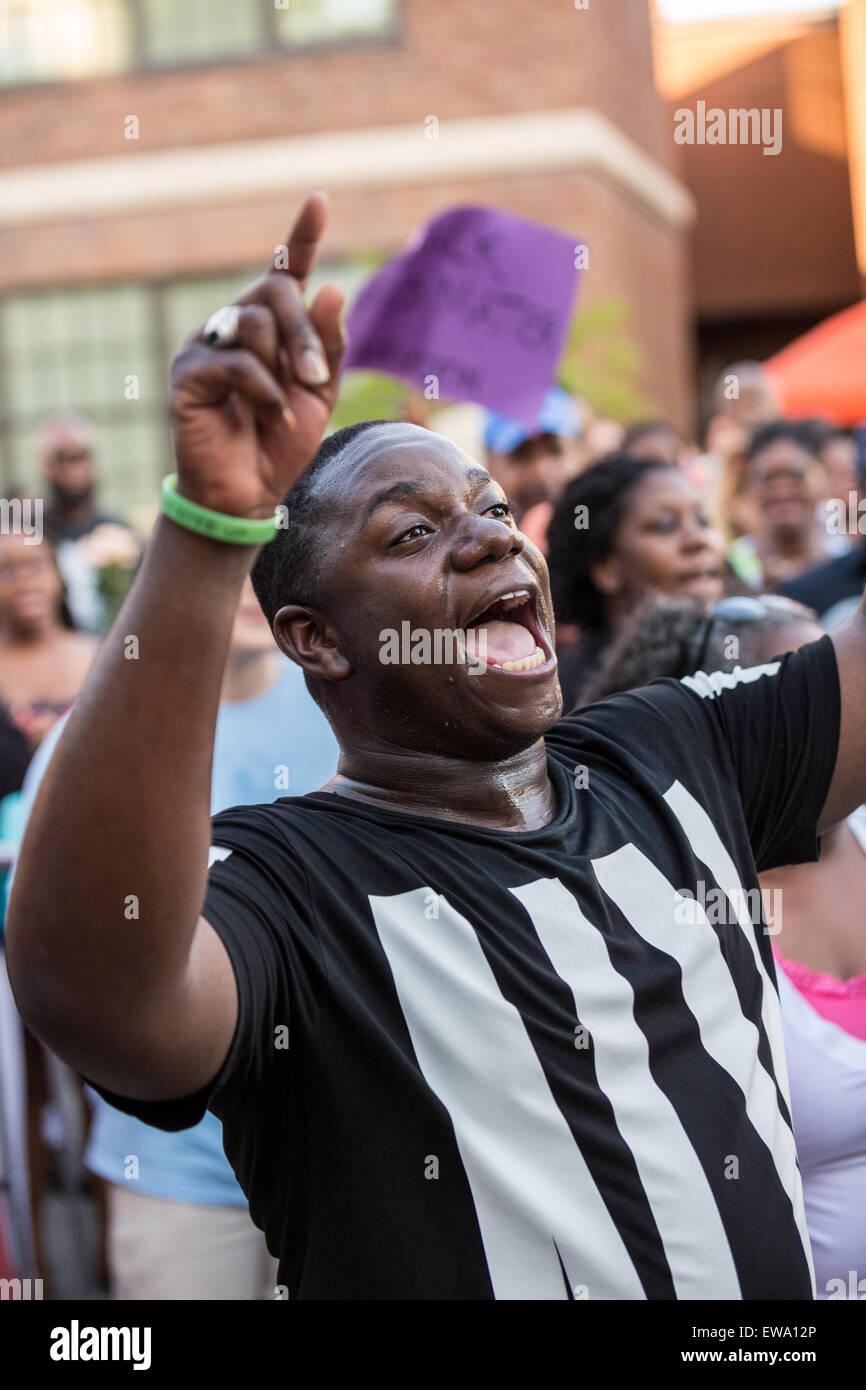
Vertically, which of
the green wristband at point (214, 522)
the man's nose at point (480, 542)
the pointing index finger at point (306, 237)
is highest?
the pointing index finger at point (306, 237)

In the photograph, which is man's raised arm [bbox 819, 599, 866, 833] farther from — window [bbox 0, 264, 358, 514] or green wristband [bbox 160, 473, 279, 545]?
window [bbox 0, 264, 358, 514]

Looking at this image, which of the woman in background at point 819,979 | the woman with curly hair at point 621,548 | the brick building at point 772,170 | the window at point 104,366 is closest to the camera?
the woman in background at point 819,979

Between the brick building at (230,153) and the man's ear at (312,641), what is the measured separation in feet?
40.0

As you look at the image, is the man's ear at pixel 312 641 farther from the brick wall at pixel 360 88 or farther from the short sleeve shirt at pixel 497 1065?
the brick wall at pixel 360 88

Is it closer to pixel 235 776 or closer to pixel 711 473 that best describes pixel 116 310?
pixel 711 473

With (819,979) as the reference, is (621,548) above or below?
above

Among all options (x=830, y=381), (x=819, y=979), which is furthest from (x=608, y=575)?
(x=830, y=381)

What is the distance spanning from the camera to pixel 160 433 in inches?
573

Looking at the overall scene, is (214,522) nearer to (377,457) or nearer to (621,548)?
(377,457)

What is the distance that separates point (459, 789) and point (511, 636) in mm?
190

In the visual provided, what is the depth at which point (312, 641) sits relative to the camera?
1.96 meters

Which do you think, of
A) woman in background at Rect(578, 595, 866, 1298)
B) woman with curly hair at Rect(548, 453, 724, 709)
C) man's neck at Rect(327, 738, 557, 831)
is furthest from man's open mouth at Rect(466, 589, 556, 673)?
woman with curly hair at Rect(548, 453, 724, 709)

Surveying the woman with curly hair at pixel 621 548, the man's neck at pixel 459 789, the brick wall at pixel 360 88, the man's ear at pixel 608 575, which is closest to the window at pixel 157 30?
the brick wall at pixel 360 88

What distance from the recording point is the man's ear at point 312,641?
1927 millimetres
